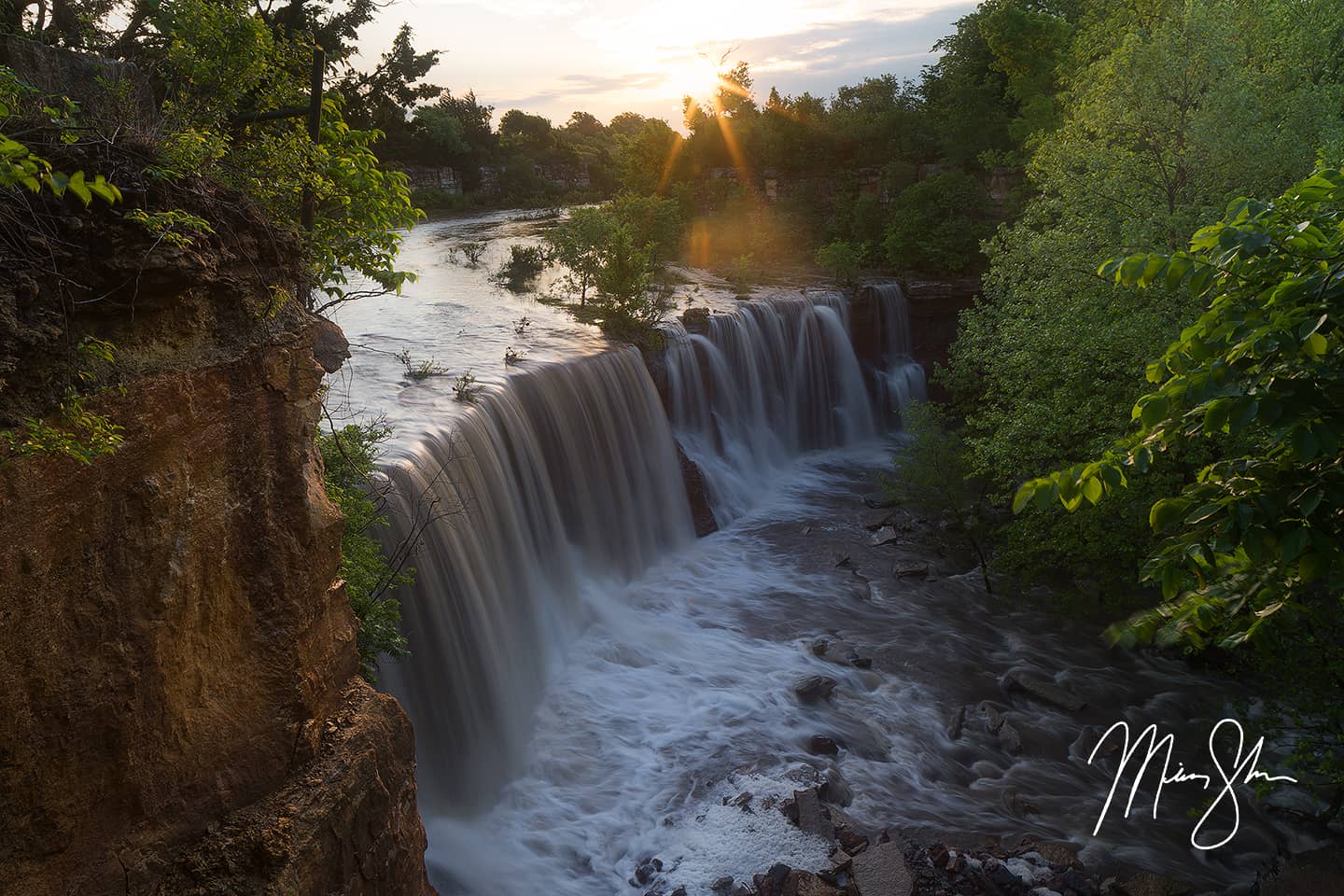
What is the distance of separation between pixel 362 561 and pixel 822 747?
575 cm

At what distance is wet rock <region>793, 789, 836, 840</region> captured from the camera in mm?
8398

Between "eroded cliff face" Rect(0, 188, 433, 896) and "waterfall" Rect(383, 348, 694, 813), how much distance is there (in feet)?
10.7

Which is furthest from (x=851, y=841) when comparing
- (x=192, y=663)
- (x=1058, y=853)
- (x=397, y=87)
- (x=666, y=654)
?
(x=397, y=87)

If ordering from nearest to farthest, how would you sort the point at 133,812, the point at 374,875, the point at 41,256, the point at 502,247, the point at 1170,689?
the point at 41,256
the point at 133,812
the point at 374,875
the point at 1170,689
the point at 502,247

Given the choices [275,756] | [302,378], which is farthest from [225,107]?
[275,756]

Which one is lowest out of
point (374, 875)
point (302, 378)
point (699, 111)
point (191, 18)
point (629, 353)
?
point (374, 875)

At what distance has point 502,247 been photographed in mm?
28656

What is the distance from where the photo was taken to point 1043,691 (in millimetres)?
11438

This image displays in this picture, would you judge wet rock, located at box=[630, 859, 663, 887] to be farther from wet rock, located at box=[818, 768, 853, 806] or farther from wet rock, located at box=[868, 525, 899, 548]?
wet rock, located at box=[868, 525, 899, 548]

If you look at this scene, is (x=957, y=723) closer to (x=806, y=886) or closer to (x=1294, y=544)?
(x=806, y=886)

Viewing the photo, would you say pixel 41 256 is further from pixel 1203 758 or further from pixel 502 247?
pixel 502 247

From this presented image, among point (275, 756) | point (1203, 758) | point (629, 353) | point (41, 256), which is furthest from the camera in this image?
point (629, 353)

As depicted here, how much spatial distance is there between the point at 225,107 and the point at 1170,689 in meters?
12.6

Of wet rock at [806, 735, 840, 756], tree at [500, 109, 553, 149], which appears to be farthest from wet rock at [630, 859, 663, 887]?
tree at [500, 109, 553, 149]
